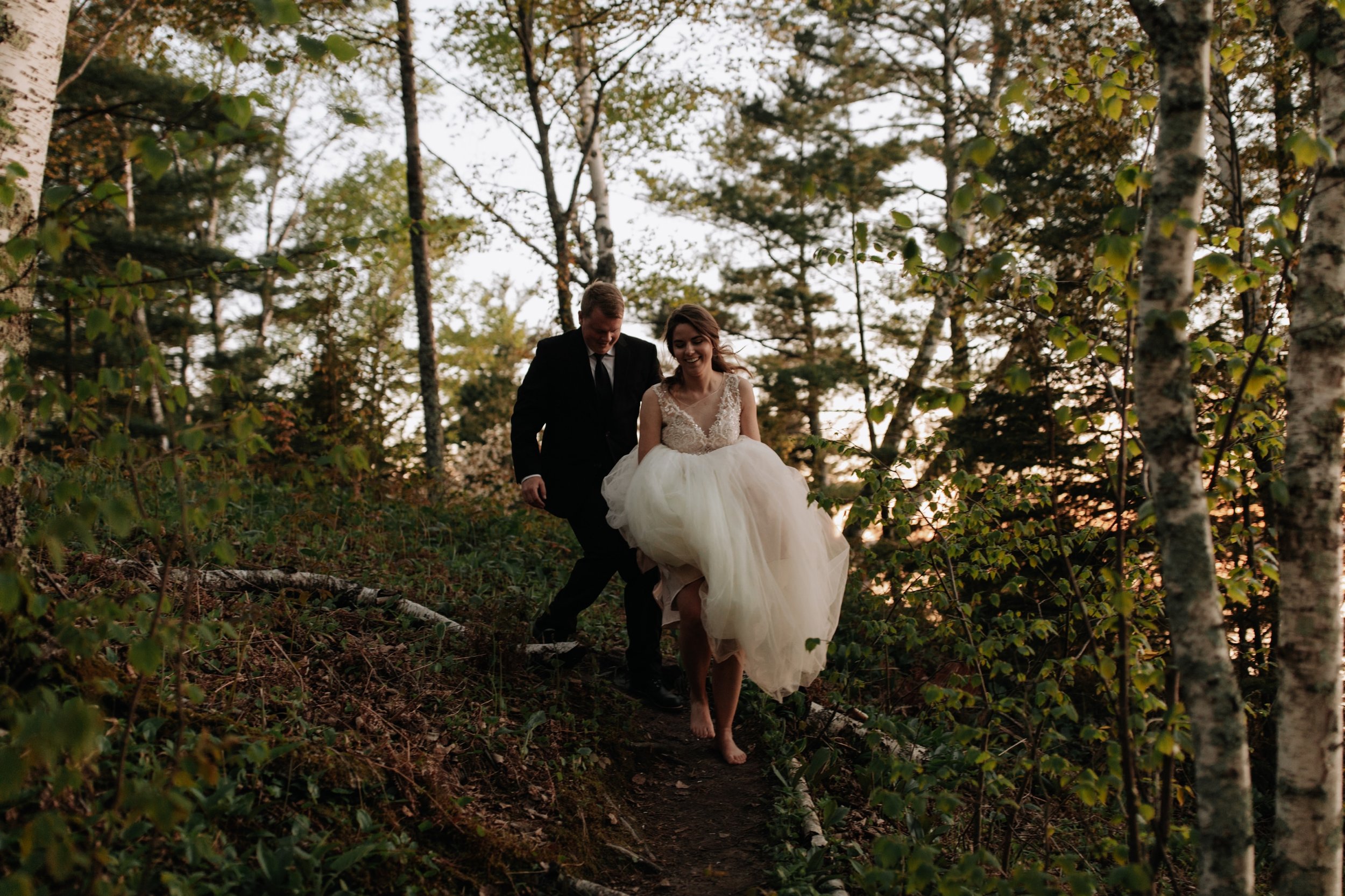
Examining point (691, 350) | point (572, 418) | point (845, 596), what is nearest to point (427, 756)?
point (572, 418)

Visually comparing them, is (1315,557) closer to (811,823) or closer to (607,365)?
(811,823)

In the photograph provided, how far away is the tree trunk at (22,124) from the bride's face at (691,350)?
2.88 metres

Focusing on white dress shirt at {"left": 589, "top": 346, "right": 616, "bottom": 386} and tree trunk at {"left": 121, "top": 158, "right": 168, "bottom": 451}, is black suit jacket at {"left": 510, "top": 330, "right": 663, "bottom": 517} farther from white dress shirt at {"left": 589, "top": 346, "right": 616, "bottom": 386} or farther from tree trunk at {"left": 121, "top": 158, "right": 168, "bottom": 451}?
tree trunk at {"left": 121, "top": 158, "right": 168, "bottom": 451}

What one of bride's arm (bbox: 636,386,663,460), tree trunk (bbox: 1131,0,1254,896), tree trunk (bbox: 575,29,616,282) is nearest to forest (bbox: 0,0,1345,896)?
tree trunk (bbox: 1131,0,1254,896)

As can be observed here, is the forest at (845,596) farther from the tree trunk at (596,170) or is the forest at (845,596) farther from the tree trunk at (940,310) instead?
the tree trunk at (940,310)

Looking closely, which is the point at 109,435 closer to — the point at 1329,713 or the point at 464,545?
the point at 1329,713

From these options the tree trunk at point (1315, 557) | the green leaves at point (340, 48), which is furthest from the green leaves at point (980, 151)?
the green leaves at point (340, 48)

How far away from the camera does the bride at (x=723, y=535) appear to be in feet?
14.3

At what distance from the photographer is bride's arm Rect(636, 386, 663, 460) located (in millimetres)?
4934

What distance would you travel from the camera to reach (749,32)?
44.0ft

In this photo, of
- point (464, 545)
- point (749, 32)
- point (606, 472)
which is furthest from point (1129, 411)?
point (749, 32)

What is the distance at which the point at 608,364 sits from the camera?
5.41 m

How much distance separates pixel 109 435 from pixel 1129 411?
3.16 meters

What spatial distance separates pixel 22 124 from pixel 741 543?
3.49m
